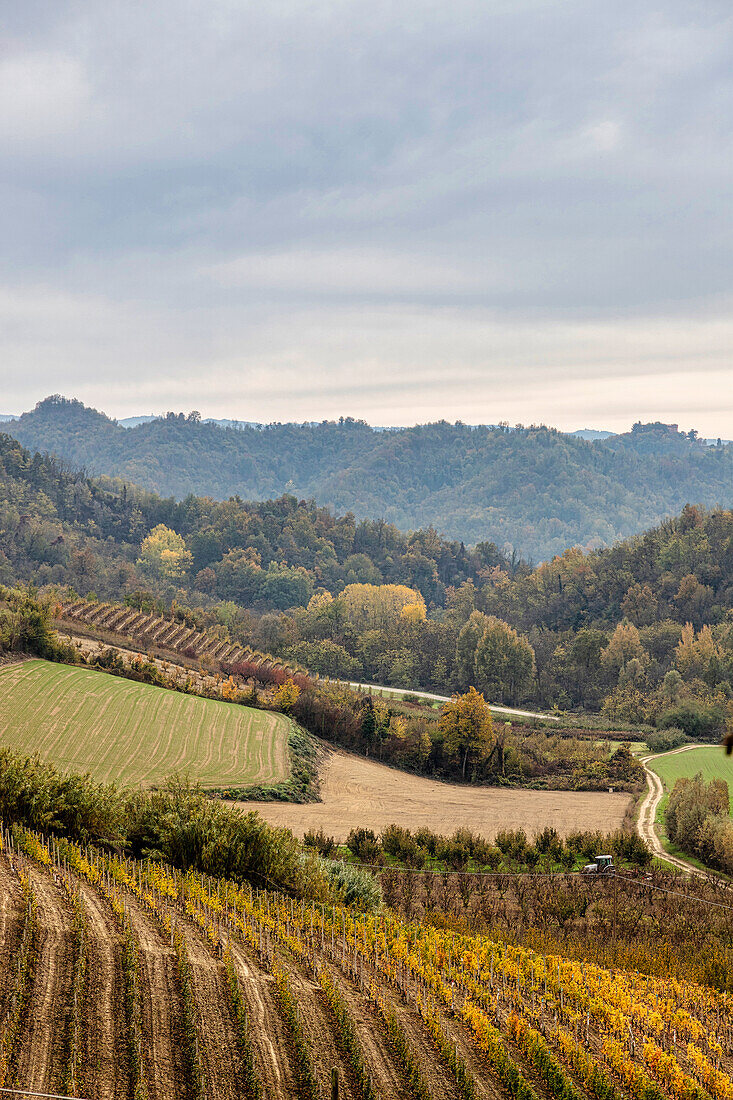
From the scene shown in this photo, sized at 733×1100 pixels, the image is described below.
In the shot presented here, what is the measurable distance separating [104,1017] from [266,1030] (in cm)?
254

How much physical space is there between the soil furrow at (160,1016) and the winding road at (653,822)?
2366 centimetres

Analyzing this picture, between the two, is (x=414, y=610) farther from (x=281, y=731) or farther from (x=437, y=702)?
(x=281, y=731)

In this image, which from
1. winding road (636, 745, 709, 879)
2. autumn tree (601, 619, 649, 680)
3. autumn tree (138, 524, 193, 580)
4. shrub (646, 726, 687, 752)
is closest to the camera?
winding road (636, 745, 709, 879)

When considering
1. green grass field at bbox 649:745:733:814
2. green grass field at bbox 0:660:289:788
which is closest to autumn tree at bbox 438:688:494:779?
green grass field at bbox 0:660:289:788

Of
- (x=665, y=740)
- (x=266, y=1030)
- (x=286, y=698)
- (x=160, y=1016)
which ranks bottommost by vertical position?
(x=665, y=740)

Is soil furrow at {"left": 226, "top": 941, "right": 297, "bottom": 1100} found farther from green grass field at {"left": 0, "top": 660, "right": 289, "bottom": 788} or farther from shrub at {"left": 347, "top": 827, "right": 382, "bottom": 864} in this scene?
green grass field at {"left": 0, "top": 660, "right": 289, "bottom": 788}

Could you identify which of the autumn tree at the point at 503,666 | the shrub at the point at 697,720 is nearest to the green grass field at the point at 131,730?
the shrub at the point at 697,720

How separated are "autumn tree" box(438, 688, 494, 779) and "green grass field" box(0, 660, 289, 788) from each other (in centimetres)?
1081

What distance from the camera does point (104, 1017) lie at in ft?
41.1

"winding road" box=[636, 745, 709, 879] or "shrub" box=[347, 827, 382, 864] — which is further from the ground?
"shrub" box=[347, 827, 382, 864]

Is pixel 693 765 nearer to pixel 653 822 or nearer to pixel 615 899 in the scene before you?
pixel 653 822

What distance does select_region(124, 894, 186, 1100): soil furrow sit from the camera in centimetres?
1165

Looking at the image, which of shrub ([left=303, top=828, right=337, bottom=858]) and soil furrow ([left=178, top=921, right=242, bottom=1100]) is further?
shrub ([left=303, top=828, right=337, bottom=858])

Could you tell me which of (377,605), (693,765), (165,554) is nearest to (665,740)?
(693,765)
